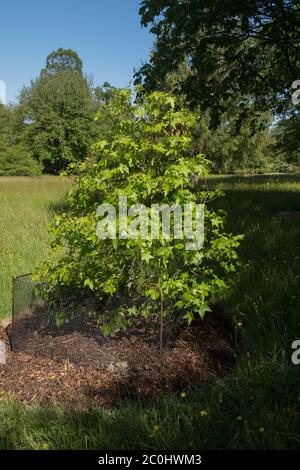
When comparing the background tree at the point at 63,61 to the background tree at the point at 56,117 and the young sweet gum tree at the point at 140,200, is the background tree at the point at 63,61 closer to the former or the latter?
the background tree at the point at 56,117

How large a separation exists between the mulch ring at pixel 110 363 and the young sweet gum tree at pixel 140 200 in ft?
1.21

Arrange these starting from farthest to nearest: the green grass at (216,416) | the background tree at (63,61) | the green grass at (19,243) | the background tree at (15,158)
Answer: the background tree at (63,61) < the background tree at (15,158) < the green grass at (19,243) < the green grass at (216,416)

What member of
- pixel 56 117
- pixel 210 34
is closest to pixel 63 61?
pixel 56 117

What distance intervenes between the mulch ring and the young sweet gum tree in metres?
0.37

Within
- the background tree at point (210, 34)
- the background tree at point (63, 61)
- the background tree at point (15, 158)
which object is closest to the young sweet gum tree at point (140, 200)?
A: the background tree at point (210, 34)

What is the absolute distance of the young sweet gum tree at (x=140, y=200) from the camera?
3.57m

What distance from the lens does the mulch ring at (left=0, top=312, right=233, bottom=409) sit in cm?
361

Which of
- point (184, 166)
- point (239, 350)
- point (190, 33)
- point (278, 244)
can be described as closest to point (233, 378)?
point (239, 350)

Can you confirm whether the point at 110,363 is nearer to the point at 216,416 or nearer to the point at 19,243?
the point at 216,416

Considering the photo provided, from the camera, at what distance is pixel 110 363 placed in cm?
405

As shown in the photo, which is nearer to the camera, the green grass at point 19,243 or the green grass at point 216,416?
the green grass at point 216,416

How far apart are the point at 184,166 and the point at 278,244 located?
11.3 ft

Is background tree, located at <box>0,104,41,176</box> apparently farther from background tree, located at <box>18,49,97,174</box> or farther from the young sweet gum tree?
the young sweet gum tree

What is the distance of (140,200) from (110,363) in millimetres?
1683
